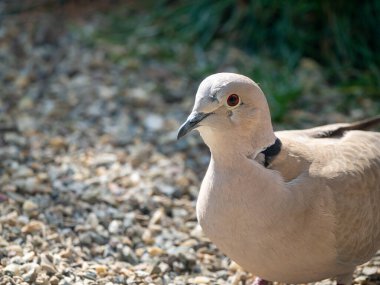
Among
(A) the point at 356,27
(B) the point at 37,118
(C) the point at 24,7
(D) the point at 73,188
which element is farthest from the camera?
(C) the point at 24,7

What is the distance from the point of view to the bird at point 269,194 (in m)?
3.24

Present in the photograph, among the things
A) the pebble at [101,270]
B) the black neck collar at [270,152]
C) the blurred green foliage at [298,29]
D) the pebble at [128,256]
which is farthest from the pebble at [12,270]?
the blurred green foliage at [298,29]

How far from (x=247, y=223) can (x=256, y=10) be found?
Result: 352 centimetres

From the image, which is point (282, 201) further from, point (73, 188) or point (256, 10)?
point (256, 10)

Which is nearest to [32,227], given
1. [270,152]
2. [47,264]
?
[47,264]

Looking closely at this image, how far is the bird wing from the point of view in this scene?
3.36 metres

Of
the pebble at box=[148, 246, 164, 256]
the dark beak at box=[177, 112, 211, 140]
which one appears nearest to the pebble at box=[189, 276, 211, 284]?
the pebble at box=[148, 246, 164, 256]

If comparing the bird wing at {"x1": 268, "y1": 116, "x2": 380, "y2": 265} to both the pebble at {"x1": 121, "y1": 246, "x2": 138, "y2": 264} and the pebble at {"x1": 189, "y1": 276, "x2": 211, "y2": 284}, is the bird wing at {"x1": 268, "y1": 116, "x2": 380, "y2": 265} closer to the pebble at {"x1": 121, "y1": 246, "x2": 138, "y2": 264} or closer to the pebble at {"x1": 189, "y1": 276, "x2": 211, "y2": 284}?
the pebble at {"x1": 189, "y1": 276, "x2": 211, "y2": 284}

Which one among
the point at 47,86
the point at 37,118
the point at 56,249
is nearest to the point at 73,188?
the point at 56,249

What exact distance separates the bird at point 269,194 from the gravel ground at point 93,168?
632 millimetres

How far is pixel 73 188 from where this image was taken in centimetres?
461

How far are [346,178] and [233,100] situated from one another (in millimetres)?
640

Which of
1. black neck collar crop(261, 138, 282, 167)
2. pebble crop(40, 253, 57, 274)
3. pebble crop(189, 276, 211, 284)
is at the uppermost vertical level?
black neck collar crop(261, 138, 282, 167)

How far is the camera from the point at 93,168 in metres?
4.90
